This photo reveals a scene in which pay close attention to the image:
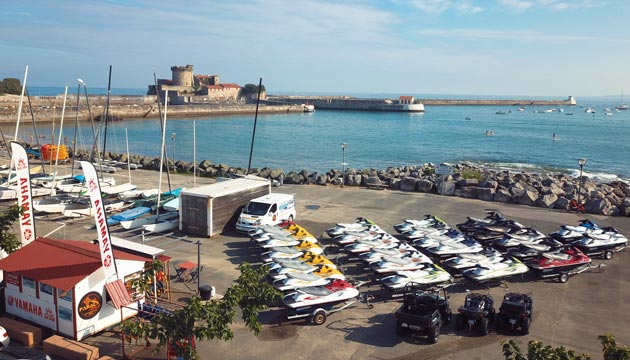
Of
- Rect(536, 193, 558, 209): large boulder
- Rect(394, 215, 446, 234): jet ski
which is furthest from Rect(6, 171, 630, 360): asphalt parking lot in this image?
Rect(536, 193, 558, 209): large boulder

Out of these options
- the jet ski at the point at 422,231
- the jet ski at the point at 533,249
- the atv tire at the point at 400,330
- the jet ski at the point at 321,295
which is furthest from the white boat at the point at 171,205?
the jet ski at the point at 533,249

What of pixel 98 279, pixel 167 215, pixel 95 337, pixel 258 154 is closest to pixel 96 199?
pixel 98 279

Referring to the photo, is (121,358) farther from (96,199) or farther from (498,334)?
(498,334)

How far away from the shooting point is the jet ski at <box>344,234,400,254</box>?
1845 cm

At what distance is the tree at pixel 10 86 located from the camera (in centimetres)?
11568

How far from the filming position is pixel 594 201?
89.8 feet

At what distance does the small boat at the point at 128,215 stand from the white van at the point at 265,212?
5.11 meters

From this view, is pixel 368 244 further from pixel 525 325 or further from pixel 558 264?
pixel 525 325

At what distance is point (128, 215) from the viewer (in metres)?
23.5

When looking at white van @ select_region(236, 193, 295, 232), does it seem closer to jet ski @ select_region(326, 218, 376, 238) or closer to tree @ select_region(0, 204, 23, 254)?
jet ski @ select_region(326, 218, 376, 238)

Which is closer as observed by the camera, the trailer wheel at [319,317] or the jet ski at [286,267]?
the trailer wheel at [319,317]

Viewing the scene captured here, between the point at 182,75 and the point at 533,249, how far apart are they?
493 feet

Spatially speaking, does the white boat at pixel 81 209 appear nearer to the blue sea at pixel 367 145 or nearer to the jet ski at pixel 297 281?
the jet ski at pixel 297 281

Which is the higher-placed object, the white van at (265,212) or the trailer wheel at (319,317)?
the white van at (265,212)
